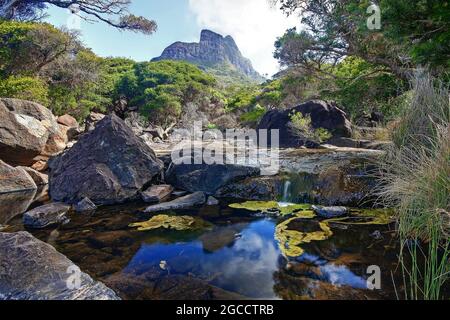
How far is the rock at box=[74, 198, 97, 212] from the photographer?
15.0 ft

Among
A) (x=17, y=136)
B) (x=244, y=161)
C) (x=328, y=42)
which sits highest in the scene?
(x=328, y=42)

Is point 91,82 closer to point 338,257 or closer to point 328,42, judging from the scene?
point 328,42

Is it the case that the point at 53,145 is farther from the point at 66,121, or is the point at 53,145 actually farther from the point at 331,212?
the point at 331,212

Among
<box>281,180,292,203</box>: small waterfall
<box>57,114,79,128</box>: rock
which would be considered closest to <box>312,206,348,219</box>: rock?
<box>281,180,292,203</box>: small waterfall

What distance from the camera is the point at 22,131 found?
6867mm

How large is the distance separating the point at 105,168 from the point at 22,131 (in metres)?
2.98

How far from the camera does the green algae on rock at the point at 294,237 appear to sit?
9.25 feet

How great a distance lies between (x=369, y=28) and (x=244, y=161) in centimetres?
291

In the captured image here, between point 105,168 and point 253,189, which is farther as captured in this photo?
point 105,168

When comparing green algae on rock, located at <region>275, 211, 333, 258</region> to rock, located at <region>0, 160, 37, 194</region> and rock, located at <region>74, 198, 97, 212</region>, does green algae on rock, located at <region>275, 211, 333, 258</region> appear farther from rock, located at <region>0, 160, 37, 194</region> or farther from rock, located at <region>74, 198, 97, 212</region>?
rock, located at <region>0, 160, 37, 194</region>

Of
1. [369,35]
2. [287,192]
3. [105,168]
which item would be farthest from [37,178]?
[369,35]

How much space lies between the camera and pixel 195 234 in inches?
134

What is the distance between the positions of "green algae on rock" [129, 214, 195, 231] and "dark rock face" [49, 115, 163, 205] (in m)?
1.39
